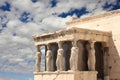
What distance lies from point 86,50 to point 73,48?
89.2 inches

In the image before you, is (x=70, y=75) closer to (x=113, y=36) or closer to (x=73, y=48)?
(x=73, y=48)

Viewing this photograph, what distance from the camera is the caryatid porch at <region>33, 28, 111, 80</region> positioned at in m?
20.2

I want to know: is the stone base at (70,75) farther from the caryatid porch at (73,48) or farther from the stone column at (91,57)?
the stone column at (91,57)

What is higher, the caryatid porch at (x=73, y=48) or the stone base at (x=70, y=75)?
the caryatid porch at (x=73, y=48)

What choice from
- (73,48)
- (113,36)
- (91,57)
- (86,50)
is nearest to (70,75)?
(73,48)

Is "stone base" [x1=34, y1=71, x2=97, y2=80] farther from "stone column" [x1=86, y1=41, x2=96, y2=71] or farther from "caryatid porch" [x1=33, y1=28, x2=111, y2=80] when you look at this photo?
"stone column" [x1=86, y1=41, x2=96, y2=71]

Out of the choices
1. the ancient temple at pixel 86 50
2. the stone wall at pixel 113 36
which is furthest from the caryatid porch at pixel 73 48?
the stone wall at pixel 113 36

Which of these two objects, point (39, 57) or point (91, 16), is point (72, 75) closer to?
point (39, 57)

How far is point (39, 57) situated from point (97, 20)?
4.80 metres

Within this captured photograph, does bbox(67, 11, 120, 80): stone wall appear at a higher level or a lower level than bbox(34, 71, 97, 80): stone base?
higher

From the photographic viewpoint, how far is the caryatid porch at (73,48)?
20.2 metres

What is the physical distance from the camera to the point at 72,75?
19844 millimetres

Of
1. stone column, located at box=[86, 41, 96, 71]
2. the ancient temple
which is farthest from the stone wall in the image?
stone column, located at box=[86, 41, 96, 71]

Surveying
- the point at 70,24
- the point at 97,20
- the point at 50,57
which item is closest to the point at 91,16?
the point at 97,20
